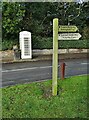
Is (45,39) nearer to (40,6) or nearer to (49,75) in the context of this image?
(40,6)

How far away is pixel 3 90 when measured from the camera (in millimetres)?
10680

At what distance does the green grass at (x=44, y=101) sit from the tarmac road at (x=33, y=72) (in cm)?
123

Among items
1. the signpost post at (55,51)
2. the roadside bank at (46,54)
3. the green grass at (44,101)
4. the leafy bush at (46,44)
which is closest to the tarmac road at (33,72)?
the green grass at (44,101)

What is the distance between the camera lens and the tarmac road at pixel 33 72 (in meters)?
12.5

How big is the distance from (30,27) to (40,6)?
185cm

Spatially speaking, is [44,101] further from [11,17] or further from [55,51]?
[11,17]

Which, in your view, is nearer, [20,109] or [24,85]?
[20,109]

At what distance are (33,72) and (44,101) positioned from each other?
4599 millimetres

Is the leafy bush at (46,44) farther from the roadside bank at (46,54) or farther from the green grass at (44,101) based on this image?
the green grass at (44,101)

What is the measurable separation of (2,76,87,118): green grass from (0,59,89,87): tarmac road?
48.5 inches

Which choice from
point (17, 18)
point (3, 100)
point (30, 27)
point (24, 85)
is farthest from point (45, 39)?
point (3, 100)

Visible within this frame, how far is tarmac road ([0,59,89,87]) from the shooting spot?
12.5 metres

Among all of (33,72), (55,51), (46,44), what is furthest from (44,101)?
(46,44)

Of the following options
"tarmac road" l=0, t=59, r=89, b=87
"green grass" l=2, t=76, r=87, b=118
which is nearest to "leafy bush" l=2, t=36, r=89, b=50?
"tarmac road" l=0, t=59, r=89, b=87
